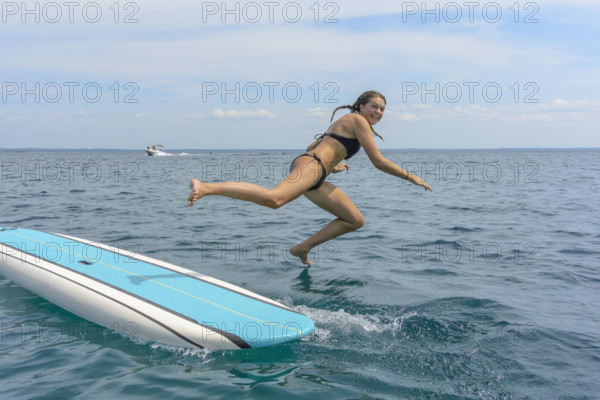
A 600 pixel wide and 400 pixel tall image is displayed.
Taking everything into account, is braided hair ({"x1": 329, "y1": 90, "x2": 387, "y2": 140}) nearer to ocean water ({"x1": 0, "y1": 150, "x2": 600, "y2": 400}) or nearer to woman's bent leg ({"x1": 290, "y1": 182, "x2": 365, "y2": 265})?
woman's bent leg ({"x1": 290, "y1": 182, "x2": 365, "y2": 265})

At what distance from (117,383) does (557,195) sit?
17281 millimetres

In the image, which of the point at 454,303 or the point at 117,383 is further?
the point at 454,303

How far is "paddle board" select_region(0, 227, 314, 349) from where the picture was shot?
14.6 ft

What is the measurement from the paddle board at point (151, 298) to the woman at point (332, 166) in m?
1.16

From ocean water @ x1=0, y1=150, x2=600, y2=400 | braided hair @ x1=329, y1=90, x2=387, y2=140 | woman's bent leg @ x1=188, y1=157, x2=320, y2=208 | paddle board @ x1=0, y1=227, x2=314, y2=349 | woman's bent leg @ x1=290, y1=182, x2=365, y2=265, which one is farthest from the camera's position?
woman's bent leg @ x1=290, y1=182, x2=365, y2=265

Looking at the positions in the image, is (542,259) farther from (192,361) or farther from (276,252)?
(192,361)

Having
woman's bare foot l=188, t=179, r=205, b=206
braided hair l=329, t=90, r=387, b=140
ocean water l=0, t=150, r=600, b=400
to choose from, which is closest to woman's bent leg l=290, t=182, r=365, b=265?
ocean water l=0, t=150, r=600, b=400

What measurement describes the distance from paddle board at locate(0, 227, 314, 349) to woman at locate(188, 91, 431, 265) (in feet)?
3.79

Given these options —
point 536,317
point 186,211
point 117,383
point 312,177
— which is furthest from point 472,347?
point 186,211

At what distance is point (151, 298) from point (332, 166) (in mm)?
2524

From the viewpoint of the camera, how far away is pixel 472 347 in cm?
434

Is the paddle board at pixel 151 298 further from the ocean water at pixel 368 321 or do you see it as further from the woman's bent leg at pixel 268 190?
the woman's bent leg at pixel 268 190

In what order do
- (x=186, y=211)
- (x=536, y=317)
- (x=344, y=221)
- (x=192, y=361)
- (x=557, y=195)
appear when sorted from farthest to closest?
(x=557, y=195) < (x=186, y=211) < (x=344, y=221) < (x=536, y=317) < (x=192, y=361)

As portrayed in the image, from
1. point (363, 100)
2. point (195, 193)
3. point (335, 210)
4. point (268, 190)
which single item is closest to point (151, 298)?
point (195, 193)
